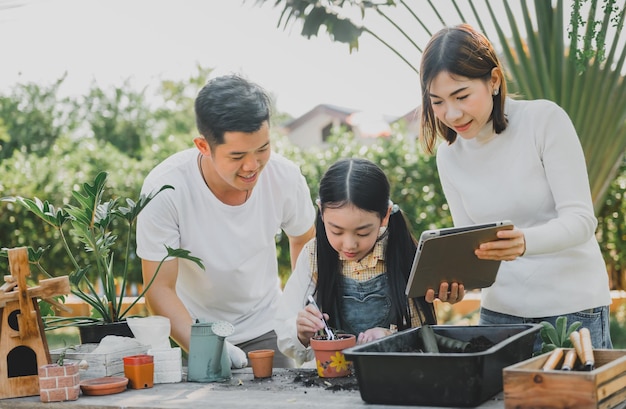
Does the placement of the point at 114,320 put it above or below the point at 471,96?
below

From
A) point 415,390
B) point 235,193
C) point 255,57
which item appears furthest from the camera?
point 255,57

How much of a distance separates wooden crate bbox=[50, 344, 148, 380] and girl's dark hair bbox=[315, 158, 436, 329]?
59 centimetres

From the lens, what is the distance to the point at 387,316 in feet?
7.89

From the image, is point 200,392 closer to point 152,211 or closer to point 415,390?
point 415,390

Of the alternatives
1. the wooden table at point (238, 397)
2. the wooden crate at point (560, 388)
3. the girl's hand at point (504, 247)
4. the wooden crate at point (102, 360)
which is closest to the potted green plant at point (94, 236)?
the wooden crate at point (102, 360)

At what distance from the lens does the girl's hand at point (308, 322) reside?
7.29 ft

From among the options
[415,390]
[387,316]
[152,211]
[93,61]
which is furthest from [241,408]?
[93,61]

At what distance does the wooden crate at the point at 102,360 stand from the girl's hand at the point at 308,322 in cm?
44

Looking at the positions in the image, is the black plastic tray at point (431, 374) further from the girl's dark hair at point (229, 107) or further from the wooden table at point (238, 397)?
the girl's dark hair at point (229, 107)

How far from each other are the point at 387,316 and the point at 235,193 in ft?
2.37

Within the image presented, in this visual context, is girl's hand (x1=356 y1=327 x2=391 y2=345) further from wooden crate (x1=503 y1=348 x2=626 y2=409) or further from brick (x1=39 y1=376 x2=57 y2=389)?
brick (x1=39 y1=376 x2=57 y2=389)

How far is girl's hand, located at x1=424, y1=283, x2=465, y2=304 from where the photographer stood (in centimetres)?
215

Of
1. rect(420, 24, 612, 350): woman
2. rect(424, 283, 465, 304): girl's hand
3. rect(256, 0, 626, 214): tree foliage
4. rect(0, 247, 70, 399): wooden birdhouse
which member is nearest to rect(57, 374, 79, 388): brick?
rect(0, 247, 70, 399): wooden birdhouse

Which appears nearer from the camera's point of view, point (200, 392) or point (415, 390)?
point (415, 390)
